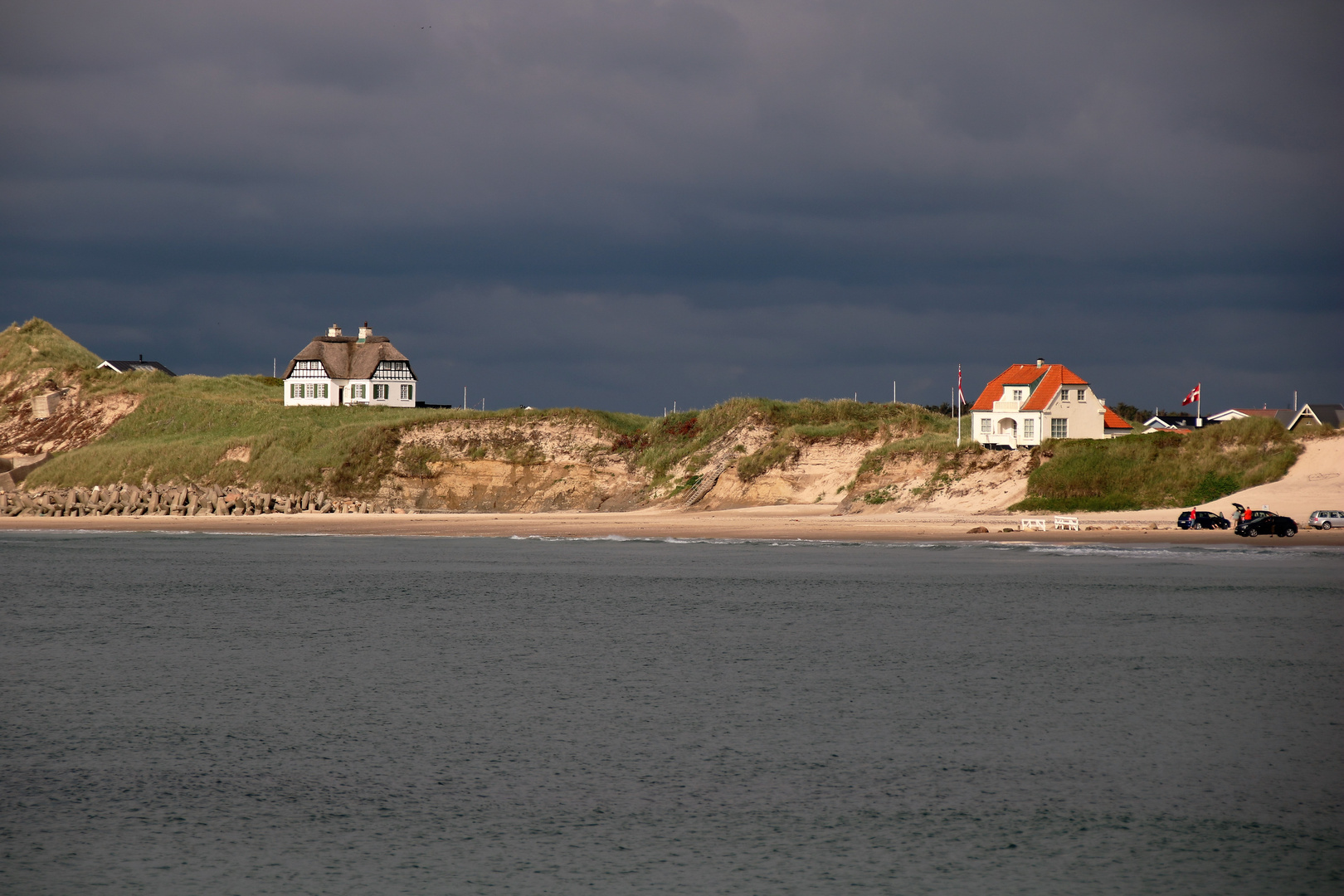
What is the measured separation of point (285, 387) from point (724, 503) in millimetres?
52857

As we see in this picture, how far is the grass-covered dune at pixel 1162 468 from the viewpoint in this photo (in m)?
57.7

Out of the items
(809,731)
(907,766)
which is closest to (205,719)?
(809,731)

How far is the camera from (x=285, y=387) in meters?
107

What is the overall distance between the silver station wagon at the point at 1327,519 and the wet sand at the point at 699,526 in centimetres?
41

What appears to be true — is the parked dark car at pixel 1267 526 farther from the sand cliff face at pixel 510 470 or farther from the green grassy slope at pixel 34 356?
the green grassy slope at pixel 34 356

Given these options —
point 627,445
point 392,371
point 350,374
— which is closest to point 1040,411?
point 627,445

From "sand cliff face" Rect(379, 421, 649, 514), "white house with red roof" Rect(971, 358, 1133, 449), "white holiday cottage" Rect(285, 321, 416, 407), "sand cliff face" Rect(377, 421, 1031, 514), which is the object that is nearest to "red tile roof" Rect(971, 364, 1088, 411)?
"white house with red roof" Rect(971, 358, 1133, 449)

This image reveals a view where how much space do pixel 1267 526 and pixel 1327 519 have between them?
3.19m

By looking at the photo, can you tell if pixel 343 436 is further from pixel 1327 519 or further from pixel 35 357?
pixel 1327 519

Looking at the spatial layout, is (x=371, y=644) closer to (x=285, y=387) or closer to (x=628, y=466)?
(x=628, y=466)

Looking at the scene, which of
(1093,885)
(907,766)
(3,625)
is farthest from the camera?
(3,625)

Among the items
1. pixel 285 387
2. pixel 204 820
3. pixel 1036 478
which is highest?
pixel 285 387

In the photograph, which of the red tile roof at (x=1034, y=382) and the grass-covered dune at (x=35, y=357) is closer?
the red tile roof at (x=1034, y=382)

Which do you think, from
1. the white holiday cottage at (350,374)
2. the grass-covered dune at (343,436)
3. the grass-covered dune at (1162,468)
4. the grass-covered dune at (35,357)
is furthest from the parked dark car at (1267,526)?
the grass-covered dune at (35,357)
